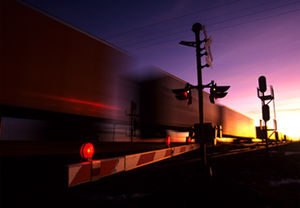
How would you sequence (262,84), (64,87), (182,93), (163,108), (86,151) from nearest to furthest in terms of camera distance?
1. (86,151)
2. (182,93)
3. (64,87)
4. (163,108)
5. (262,84)

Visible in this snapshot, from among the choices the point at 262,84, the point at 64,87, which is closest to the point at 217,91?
the point at 64,87

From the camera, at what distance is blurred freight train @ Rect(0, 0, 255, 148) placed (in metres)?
5.54

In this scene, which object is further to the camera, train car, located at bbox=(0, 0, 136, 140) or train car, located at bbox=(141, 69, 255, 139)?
train car, located at bbox=(141, 69, 255, 139)

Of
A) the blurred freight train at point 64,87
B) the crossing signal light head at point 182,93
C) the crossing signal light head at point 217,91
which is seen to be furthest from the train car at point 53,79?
the crossing signal light head at point 217,91

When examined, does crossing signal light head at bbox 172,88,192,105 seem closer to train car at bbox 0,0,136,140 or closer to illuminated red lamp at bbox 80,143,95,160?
train car at bbox 0,0,136,140

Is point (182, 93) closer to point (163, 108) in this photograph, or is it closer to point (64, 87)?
point (64, 87)

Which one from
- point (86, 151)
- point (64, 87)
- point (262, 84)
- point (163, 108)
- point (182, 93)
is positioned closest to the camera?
point (86, 151)

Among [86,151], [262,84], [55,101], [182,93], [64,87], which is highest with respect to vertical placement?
[262,84]

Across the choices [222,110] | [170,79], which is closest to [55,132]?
[170,79]

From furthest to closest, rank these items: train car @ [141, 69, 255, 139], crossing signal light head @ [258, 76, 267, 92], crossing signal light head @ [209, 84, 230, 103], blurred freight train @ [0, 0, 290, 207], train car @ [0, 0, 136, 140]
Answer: crossing signal light head @ [258, 76, 267, 92]
train car @ [141, 69, 255, 139]
crossing signal light head @ [209, 84, 230, 103]
train car @ [0, 0, 136, 140]
blurred freight train @ [0, 0, 290, 207]

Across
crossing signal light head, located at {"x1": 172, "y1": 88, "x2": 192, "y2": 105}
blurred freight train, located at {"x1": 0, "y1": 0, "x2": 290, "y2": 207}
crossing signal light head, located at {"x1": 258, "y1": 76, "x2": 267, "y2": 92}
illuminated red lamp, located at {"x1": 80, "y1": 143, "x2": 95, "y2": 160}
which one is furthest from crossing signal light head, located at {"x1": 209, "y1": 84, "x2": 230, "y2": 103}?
crossing signal light head, located at {"x1": 258, "y1": 76, "x2": 267, "y2": 92}

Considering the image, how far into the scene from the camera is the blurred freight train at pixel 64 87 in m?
5.54

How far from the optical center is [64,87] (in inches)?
255

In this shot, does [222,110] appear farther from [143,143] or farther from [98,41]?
[98,41]
